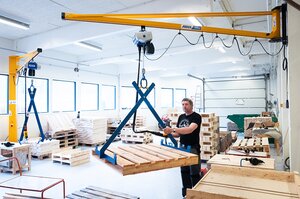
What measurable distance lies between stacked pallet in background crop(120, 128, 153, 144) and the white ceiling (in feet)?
11.8

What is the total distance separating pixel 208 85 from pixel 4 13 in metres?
14.8

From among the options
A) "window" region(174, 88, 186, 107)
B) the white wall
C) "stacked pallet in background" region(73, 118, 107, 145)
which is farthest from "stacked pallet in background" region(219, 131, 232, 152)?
"window" region(174, 88, 186, 107)

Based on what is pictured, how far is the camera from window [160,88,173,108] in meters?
18.0

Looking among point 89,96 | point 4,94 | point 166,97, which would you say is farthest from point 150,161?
point 166,97

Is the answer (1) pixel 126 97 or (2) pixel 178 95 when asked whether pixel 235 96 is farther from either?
(1) pixel 126 97

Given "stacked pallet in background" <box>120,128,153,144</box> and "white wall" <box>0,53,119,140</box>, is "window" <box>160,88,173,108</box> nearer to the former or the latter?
"white wall" <box>0,53,119,140</box>

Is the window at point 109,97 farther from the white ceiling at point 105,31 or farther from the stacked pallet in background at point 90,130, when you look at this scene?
the stacked pallet in background at point 90,130

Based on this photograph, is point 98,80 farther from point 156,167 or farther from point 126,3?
point 156,167

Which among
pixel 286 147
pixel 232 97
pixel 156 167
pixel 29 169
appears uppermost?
pixel 232 97

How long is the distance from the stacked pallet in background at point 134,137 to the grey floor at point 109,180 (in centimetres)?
384

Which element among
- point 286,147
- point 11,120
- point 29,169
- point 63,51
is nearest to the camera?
point 286,147

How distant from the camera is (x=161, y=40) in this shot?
30.5 ft

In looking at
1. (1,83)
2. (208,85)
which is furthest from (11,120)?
(208,85)

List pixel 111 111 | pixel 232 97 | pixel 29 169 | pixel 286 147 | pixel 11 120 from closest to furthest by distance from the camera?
pixel 286 147 → pixel 29 169 → pixel 11 120 → pixel 111 111 → pixel 232 97
